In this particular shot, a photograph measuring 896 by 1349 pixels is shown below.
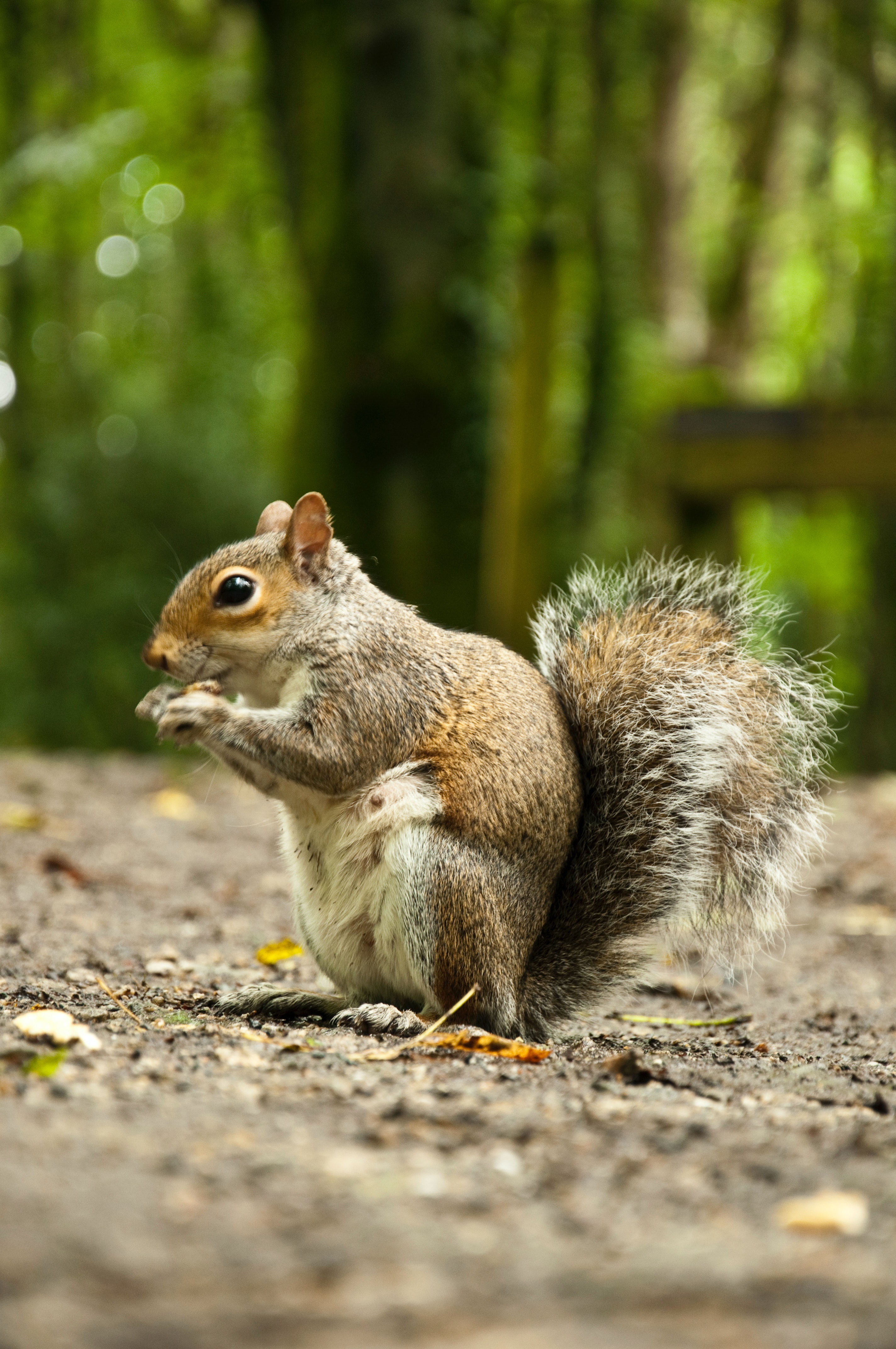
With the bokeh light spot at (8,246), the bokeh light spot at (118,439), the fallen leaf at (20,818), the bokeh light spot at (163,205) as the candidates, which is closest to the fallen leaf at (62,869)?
the fallen leaf at (20,818)

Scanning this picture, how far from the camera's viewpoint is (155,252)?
16031mm

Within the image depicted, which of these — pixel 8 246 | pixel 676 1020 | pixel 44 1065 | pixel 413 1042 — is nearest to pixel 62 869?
Answer: pixel 676 1020

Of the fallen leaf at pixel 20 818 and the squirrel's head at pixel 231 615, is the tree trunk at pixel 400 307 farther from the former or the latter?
the squirrel's head at pixel 231 615

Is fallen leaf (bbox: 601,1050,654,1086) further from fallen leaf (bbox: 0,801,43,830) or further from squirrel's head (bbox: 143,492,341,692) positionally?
fallen leaf (bbox: 0,801,43,830)

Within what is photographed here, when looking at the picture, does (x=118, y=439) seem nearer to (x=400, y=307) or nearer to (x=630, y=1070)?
(x=400, y=307)

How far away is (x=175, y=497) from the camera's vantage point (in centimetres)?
875

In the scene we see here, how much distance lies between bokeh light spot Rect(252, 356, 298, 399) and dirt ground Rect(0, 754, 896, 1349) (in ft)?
41.1

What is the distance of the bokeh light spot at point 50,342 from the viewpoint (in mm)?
13648

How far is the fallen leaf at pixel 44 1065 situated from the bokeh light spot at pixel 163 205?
403 inches

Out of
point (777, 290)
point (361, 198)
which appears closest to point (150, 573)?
point (361, 198)

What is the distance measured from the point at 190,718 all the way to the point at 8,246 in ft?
38.0

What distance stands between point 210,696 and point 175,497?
21.2 feet

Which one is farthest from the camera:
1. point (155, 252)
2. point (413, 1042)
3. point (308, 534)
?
point (155, 252)

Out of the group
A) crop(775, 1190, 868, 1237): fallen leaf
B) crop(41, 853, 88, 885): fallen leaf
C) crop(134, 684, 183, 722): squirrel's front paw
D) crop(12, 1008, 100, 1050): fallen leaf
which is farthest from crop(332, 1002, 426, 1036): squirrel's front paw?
crop(41, 853, 88, 885): fallen leaf
